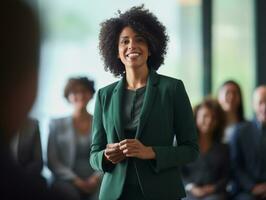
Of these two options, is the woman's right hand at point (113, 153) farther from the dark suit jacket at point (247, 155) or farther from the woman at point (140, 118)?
the dark suit jacket at point (247, 155)

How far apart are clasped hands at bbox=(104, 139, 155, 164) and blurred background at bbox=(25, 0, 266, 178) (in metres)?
2.50

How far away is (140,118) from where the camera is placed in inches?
52.5

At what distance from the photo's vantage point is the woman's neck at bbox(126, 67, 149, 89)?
1.41 m

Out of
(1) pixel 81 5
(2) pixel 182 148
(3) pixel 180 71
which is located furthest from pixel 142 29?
(3) pixel 180 71

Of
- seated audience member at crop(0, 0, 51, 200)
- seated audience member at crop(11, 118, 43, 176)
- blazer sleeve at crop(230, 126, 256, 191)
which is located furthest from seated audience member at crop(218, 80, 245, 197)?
seated audience member at crop(0, 0, 51, 200)

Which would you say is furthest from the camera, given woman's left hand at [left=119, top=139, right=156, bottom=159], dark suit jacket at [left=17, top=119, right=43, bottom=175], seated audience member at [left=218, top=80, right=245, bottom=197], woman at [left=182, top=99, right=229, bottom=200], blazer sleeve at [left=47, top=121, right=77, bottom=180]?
seated audience member at [left=218, top=80, right=245, bottom=197]

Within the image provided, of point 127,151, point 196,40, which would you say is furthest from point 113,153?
point 196,40

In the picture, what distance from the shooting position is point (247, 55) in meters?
5.35

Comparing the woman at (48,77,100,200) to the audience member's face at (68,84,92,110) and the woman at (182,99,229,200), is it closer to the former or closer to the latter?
the audience member's face at (68,84,92,110)

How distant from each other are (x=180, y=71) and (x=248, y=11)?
1.08 m

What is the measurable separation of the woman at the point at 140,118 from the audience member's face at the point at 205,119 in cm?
192

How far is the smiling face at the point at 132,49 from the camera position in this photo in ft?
4.51

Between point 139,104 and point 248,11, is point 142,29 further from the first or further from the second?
point 248,11

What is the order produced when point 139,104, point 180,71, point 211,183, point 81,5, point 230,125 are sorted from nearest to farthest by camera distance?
point 139,104 < point 211,183 < point 230,125 < point 81,5 < point 180,71
